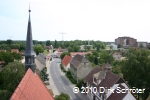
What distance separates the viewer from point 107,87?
31.0 m

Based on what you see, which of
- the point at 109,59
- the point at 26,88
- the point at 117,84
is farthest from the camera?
the point at 109,59

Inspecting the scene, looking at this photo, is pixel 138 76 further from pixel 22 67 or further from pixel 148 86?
pixel 22 67

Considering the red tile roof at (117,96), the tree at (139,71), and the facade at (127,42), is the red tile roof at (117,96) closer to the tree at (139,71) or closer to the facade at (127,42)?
Result: the tree at (139,71)

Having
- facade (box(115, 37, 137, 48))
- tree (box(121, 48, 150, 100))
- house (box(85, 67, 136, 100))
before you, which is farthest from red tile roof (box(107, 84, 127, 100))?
facade (box(115, 37, 137, 48))

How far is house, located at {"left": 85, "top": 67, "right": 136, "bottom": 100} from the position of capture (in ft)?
91.6

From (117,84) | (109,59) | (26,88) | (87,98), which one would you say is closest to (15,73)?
(87,98)

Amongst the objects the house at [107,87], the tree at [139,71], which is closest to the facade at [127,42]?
the tree at [139,71]

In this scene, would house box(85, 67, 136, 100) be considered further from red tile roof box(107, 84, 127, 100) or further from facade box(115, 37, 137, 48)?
facade box(115, 37, 137, 48)

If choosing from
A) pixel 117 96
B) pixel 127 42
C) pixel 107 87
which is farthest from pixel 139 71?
pixel 127 42

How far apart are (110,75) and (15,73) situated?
17.1 metres

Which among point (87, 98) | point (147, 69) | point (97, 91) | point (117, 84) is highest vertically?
point (147, 69)

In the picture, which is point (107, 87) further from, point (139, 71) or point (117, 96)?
point (139, 71)

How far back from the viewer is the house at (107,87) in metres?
27.9

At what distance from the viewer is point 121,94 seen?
27.7 m
